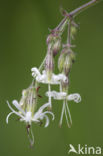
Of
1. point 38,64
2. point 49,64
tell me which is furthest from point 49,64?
point 38,64

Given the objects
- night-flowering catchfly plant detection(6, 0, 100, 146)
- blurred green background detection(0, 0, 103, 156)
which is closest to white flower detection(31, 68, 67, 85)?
night-flowering catchfly plant detection(6, 0, 100, 146)

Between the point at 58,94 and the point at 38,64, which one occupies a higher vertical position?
the point at 38,64

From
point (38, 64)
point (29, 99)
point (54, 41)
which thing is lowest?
point (29, 99)

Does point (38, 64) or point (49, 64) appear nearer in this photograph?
point (49, 64)

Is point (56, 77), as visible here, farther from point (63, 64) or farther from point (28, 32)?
point (28, 32)

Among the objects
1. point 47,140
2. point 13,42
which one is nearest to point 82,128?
point 47,140

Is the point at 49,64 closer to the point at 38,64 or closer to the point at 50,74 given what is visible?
the point at 50,74

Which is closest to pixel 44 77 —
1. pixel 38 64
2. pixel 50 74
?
pixel 50 74

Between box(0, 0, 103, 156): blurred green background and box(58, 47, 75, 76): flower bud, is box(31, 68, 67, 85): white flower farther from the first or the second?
box(0, 0, 103, 156): blurred green background
